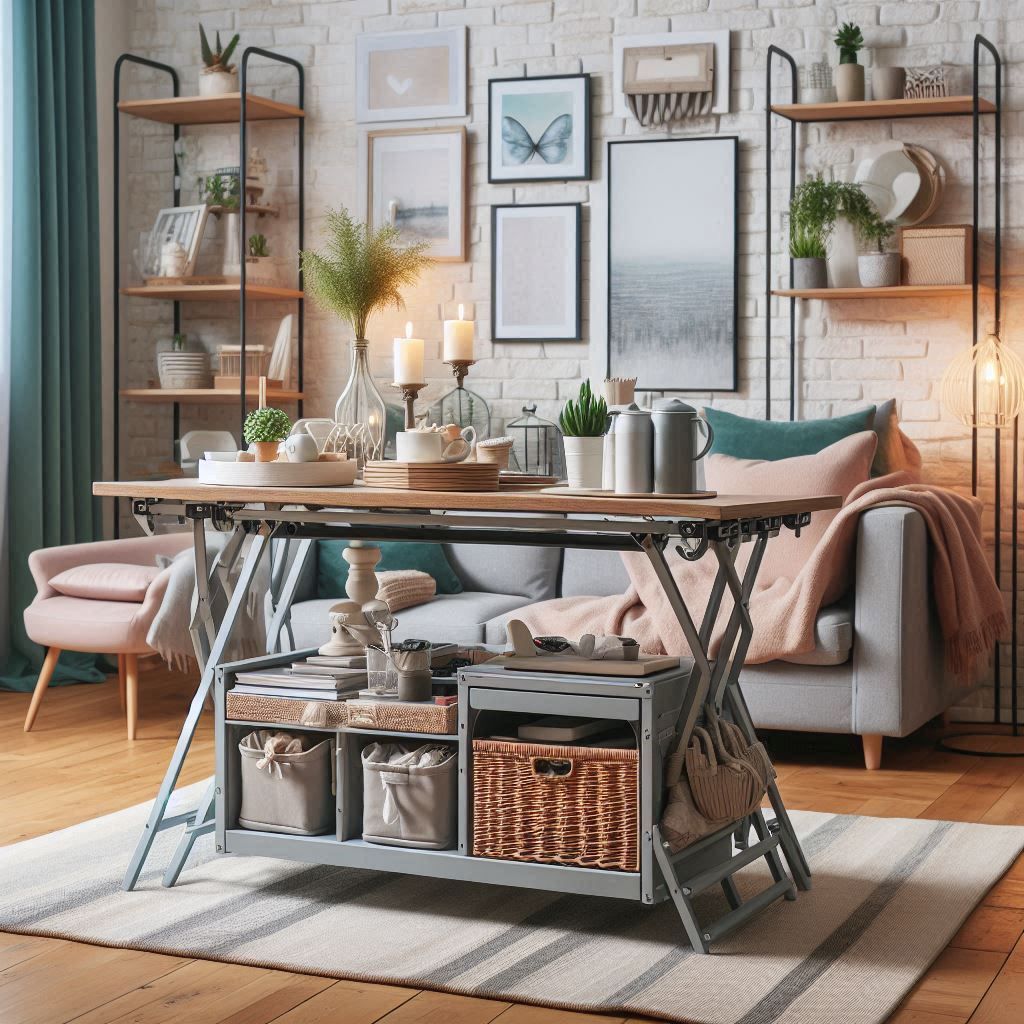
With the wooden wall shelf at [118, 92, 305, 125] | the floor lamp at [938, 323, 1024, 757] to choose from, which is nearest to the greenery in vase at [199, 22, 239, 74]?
the wooden wall shelf at [118, 92, 305, 125]

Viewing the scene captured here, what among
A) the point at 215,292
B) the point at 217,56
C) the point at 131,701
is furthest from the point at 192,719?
the point at 217,56

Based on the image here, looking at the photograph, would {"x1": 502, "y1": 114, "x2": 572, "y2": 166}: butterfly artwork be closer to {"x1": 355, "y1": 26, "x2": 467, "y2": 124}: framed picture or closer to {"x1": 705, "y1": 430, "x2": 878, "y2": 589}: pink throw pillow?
{"x1": 355, "y1": 26, "x2": 467, "y2": 124}: framed picture

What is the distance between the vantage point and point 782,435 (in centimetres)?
433

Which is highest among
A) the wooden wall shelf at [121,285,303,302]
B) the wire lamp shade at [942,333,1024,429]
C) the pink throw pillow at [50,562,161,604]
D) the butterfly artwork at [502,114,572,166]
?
the butterfly artwork at [502,114,572,166]

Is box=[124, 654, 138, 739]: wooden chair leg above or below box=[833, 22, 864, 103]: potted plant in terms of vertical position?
below

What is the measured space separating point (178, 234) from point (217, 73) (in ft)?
1.81

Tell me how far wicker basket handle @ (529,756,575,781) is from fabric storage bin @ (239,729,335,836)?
0.41 meters

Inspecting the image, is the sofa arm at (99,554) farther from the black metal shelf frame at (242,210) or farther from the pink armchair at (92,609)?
the black metal shelf frame at (242,210)

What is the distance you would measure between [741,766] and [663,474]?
1.74ft

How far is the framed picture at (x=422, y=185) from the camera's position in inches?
202

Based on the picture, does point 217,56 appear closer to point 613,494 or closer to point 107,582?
point 107,582

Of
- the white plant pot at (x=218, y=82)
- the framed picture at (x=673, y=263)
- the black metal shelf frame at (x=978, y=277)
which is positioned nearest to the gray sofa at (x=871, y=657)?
the black metal shelf frame at (x=978, y=277)

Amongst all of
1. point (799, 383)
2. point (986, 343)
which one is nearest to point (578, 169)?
point (799, 383)

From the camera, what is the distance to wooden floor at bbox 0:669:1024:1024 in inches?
86.9
